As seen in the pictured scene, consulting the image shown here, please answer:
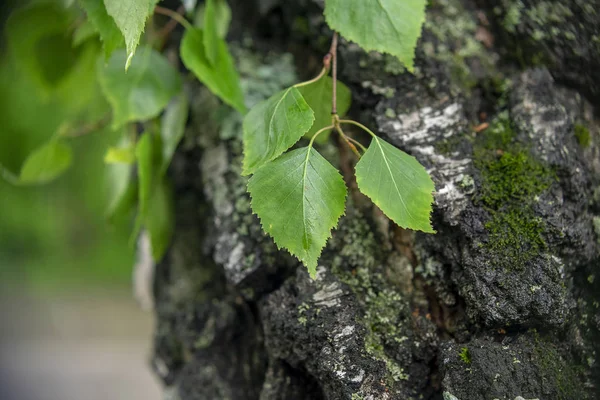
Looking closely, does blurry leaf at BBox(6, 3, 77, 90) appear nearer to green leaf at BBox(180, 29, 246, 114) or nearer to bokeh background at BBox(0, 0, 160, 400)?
bokeh background at BBox(0, 0, 160, 400)

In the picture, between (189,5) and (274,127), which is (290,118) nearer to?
(274,127)

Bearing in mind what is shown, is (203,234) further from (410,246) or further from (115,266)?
(115,266)

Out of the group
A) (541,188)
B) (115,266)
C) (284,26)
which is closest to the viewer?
(541,188)

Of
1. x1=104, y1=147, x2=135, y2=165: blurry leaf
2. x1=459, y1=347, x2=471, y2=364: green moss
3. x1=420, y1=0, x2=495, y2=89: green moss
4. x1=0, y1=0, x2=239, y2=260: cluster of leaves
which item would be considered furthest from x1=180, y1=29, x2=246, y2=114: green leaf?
x1=459, y1=347, x2=471, y2=364: green moss

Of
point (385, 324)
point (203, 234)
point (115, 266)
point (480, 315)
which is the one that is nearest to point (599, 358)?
point (480, 315)

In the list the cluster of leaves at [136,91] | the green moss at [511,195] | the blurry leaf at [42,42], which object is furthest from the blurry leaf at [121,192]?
the green moss at [511,195]

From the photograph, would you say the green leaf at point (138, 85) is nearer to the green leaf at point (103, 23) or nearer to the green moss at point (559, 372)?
the green leaf at point (103, 23)

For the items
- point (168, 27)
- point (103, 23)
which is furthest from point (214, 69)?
point (168, 27)
